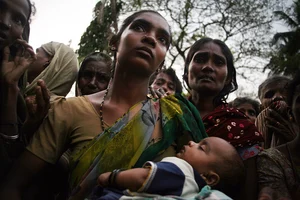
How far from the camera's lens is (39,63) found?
109 inches

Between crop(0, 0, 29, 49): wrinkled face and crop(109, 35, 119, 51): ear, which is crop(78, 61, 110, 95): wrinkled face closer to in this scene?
crop(109, 35, 119, 51): ear

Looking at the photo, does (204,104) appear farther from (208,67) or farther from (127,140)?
(127,140)

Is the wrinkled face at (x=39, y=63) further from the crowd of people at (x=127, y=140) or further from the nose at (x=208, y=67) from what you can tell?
the nose at (x=208, y=67)

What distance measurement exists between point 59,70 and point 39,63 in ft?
0.56

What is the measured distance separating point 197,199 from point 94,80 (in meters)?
1.99

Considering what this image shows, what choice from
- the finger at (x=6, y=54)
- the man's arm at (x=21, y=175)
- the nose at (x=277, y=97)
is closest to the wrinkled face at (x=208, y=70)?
the nose at (x=277, y=97)

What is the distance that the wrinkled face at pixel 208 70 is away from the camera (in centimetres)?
279

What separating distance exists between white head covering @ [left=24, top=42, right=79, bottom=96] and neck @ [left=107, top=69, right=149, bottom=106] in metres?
0.69

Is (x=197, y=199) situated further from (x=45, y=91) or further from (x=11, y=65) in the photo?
(x=11, y=65)

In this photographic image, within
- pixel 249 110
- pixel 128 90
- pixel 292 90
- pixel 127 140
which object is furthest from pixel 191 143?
pixel 249 110

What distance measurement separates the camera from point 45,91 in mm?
1750

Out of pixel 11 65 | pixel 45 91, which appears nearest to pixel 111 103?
pixel 45 91

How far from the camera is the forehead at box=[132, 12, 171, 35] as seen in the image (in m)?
2.17

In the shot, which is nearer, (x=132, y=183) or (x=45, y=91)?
(x=132, y=183)
